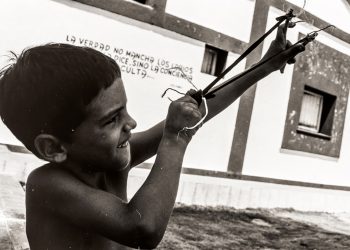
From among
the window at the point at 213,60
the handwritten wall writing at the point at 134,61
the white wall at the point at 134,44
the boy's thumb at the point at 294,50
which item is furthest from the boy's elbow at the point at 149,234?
the window at the point at 213,60

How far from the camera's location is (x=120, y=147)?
3.97 feet

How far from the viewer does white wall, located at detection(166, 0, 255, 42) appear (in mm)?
6492

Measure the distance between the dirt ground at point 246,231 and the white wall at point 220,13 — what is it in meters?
2.99

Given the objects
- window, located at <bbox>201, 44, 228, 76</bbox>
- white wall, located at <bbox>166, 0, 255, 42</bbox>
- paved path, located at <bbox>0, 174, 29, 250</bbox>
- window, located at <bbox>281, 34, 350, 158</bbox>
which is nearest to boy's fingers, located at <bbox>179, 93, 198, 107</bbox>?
paved path, located at <bbox>0, 174, 29, 250</bbox>

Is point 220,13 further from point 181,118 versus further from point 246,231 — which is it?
point 181,118

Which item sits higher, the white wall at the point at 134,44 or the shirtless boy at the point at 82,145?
the white wall at the point at 134,44

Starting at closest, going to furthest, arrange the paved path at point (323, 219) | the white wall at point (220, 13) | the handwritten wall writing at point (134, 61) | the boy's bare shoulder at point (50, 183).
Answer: the boy's bare shoulder at point (50, 183) < the handwritten wall writing at point (134, 61) < the white wall at point (220, 13) < the paved path at point (323, 219)

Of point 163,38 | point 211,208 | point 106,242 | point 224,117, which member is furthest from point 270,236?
point 106,242

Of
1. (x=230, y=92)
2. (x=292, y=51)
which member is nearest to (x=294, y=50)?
(x=292, y=51)

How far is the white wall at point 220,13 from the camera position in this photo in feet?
21.3

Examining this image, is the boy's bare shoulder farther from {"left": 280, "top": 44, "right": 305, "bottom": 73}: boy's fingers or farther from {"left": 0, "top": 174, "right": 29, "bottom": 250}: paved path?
{"left": 0, "top": 174, "right": 29, "bottom": 250}: paved path

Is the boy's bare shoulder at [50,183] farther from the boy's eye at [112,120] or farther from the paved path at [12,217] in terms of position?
the paved path at [12,217]

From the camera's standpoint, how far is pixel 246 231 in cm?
632

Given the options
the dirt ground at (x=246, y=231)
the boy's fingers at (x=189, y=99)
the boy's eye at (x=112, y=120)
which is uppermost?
the boy's fingers at (x=189, y=99)
